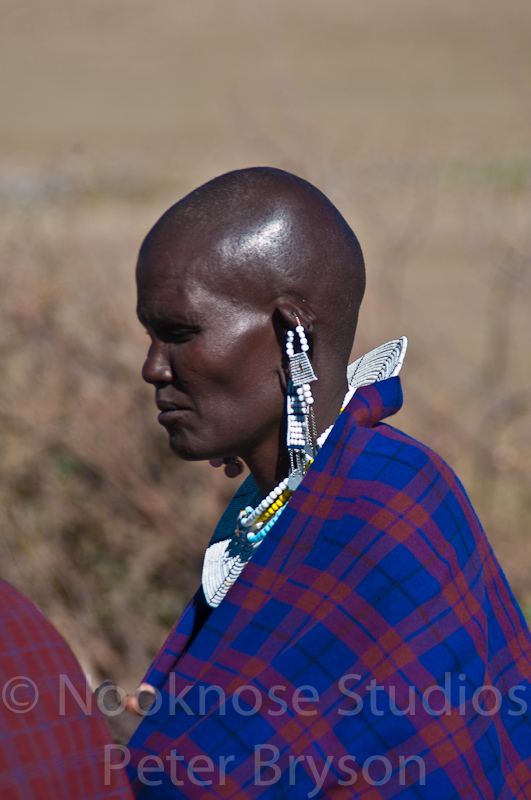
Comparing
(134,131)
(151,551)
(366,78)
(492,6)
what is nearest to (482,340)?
(151,551)

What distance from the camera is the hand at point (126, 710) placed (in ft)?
5.70

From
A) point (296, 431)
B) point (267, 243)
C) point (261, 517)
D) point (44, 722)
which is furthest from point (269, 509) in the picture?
point (44, 722)

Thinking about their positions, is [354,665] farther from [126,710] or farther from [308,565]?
[126,710]

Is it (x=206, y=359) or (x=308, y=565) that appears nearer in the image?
(x=308, y=565)

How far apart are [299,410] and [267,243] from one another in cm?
31

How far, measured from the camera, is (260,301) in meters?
1.56

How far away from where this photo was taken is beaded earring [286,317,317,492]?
61.2 inches

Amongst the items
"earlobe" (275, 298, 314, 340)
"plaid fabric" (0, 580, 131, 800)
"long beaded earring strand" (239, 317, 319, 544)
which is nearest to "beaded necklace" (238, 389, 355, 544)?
"long beaded earring strand" (239, 317, 319, 544)

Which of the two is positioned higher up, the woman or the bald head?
the bald head

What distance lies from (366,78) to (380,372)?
28.7 m

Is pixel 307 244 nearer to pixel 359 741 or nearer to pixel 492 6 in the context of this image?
pixel 359 741

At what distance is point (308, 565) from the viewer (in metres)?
1.42

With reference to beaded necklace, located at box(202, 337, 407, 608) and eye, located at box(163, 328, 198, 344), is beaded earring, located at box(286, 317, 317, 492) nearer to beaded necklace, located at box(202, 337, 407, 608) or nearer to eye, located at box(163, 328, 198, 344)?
beaded necklace, located at box(202, 337, 407, 608)

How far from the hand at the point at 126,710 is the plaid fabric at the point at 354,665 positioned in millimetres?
234
